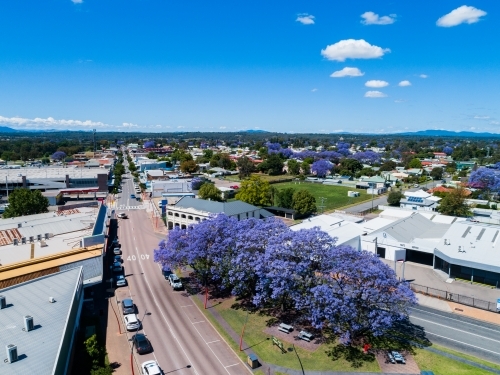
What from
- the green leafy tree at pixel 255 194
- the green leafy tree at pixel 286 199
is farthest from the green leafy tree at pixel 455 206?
the green leafy tree at pixel 255 194

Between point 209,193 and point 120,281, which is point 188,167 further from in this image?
point 120,281

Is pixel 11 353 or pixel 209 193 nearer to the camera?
pixel 11 353

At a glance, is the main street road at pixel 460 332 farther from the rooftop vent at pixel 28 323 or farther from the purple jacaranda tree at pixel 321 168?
the purple jacaranda tree at pixel 321 168

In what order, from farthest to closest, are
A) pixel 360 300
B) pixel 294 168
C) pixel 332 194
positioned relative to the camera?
pixel 294 168, pixel 332 194, pixel 360 300

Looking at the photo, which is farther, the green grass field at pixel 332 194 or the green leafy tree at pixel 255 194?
the green grass field at pixel 332 194

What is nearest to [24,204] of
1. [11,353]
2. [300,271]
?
[11,353]

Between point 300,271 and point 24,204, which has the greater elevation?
point 300,271

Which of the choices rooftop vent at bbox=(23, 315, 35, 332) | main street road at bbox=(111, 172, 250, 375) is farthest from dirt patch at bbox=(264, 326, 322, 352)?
rooftop vent at bbox=(23, 315, 35, 332)
